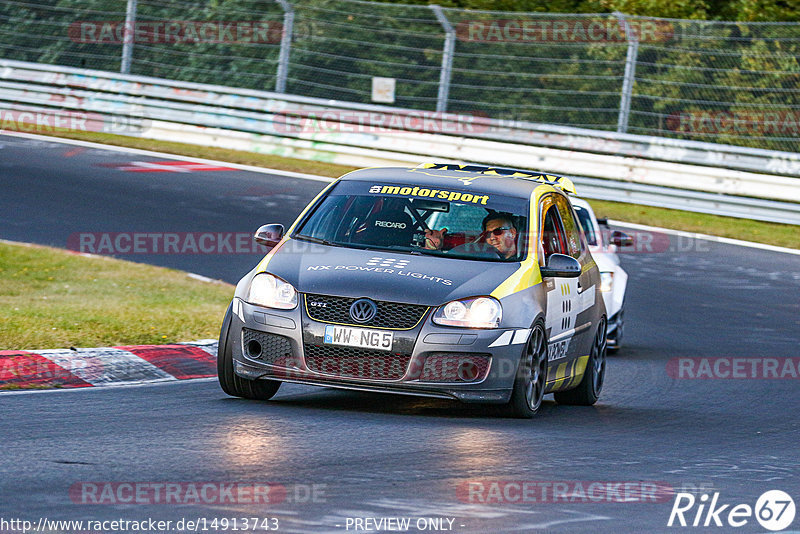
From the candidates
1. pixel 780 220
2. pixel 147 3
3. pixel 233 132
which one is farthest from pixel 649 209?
pixel 147 3

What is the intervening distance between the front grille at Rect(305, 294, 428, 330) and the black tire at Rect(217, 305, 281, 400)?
2.17ft

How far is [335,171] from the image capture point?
78.0 feet

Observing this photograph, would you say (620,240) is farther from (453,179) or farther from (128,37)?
(128,37)

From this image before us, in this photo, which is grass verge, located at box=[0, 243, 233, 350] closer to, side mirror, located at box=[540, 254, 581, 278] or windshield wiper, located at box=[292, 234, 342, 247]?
windshield wiper, located at box=[292, 234, 342, 247]

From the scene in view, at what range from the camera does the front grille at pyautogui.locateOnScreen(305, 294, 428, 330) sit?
27.5 ft

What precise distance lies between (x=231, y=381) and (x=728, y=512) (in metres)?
3.50

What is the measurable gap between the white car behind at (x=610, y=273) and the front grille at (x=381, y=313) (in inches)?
184

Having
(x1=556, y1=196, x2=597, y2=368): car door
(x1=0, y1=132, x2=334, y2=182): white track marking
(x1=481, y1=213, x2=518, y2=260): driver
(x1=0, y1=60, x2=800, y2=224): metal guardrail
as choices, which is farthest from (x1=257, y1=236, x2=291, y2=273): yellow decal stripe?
(x1=0, y1=60, x2=800, y2=224): metal guardrail

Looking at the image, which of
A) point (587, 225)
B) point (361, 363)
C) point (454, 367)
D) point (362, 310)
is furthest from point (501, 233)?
point (587, 225)

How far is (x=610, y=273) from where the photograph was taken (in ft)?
44.3

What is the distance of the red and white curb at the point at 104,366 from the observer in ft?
30.5

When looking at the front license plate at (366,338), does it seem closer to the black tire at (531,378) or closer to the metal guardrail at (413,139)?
the black tire at (531,378)

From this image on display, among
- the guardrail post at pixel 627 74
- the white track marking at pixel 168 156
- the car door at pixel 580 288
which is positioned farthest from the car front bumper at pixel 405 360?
the guardrail post at pixel 627 74

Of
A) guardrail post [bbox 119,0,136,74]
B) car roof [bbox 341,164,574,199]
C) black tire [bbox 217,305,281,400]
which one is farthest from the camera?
guardrail post [bbox 119,0,136,74]
